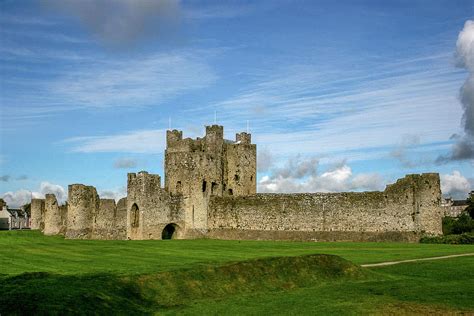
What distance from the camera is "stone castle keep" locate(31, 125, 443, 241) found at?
154ft

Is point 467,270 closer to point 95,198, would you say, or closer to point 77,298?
point 77,298

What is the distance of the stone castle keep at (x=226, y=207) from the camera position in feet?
154

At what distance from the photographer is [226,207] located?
5656cm

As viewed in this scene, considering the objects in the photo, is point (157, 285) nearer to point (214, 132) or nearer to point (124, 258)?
point (124, 258)

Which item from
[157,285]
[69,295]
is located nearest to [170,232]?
[157,285]

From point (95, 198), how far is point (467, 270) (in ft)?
124

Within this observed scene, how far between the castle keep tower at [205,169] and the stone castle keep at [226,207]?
89mm

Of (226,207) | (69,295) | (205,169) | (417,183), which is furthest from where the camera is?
(205,169)

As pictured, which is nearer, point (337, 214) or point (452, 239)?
point (452, 239)

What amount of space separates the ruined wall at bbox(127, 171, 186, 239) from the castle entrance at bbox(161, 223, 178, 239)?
3.48 feet

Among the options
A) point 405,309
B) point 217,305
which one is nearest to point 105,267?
point 217,305

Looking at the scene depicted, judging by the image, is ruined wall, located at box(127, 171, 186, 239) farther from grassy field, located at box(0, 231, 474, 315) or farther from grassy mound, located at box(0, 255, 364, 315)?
grassy mound, located at box(0, 255, 364, 315)

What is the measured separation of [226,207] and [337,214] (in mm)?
11289

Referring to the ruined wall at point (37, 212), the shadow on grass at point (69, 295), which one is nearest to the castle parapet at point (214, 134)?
the ruined wall at point (37, 212)
